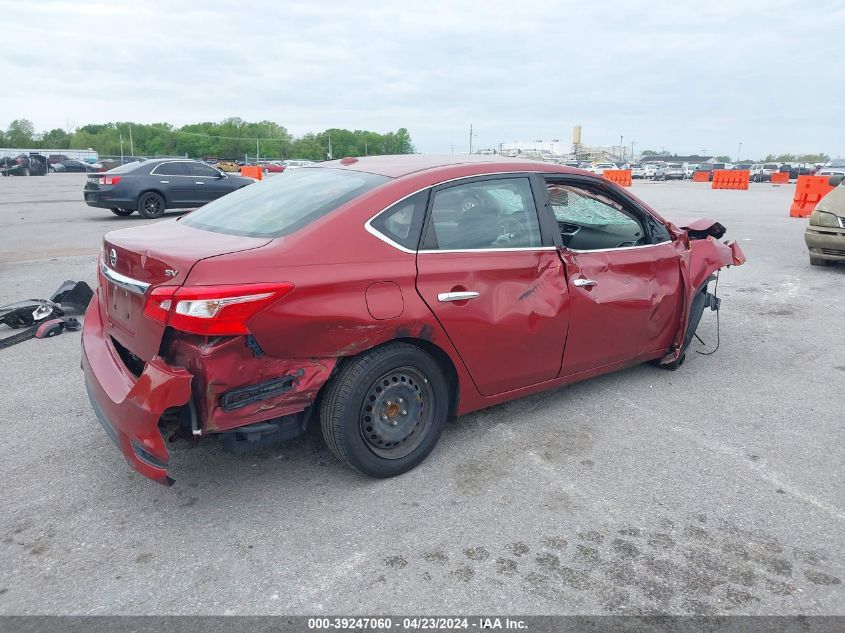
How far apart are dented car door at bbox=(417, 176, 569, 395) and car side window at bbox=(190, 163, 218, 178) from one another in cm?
1386

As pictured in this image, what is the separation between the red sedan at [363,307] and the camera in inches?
114

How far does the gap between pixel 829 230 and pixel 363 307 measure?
8266mm

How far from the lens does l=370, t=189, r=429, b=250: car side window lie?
11.0ft

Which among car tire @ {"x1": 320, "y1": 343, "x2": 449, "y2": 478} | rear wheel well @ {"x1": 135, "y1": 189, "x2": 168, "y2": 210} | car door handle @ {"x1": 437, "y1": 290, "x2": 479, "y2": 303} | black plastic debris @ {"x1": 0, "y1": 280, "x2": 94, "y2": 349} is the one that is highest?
car door handle @ {"x1": 437, "y1": 290, "x2": 479, "y2": 303}

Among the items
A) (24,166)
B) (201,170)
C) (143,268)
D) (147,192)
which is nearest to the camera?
(143,268)

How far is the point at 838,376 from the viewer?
16.7ft

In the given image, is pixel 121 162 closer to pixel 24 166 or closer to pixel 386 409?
pixel 24 166

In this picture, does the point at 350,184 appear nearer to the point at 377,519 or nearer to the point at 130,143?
the point at 377,519

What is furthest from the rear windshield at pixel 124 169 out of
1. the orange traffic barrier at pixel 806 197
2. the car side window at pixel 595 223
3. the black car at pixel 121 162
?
the orange traffic barrier at pixel 806 197

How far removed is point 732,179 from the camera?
34.3m

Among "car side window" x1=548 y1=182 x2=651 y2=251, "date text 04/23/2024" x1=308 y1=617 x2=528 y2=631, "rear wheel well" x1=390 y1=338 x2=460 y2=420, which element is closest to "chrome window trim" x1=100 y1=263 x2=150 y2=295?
"rear wheel well" x1=390 y1=338 x2=460 y2=420

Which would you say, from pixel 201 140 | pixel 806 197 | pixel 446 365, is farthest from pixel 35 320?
pixel 201 140

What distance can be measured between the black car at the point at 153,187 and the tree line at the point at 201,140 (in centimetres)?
8209

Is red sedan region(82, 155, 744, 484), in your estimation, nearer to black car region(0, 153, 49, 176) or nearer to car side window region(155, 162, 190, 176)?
car side window region(155, 162, 190, 176)
